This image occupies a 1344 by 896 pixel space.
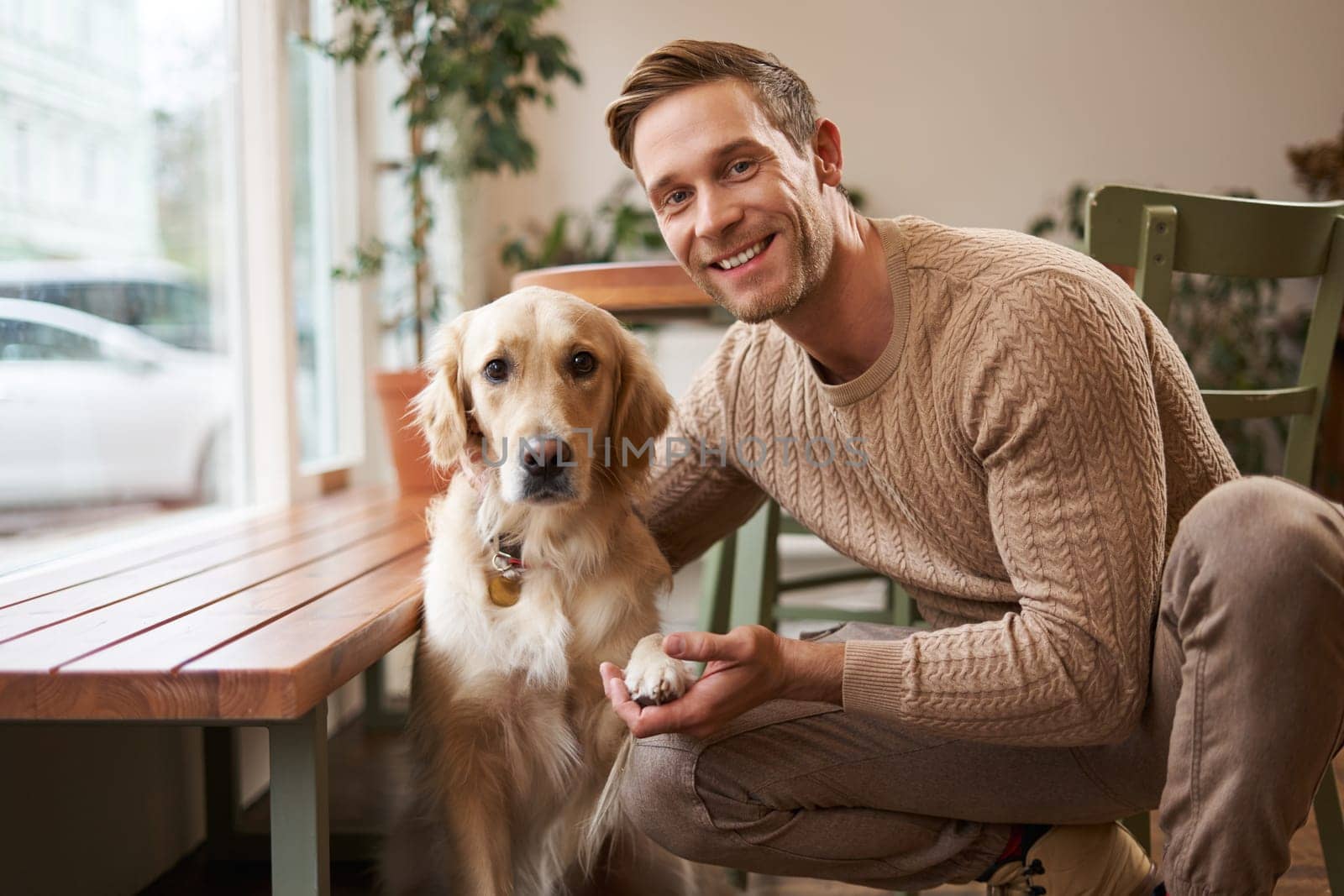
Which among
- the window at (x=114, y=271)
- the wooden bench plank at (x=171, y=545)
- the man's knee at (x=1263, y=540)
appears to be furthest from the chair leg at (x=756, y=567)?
the window at (x=114, y=271)

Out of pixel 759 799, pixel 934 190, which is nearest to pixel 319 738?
pixel 759 799

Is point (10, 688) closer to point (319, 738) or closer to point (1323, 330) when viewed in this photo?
point (319, 738)

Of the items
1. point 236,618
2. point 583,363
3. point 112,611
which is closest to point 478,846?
point 236,618

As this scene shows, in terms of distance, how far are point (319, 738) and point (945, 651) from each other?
0.71 metres

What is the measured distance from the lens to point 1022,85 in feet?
19.1

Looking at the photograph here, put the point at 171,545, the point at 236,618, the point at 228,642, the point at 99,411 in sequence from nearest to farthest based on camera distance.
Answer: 1. the point at 228,642
2. the point at 236,618
3. the point at 171,545
4. the point at 99,411

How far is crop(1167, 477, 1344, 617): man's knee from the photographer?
1.06 meters

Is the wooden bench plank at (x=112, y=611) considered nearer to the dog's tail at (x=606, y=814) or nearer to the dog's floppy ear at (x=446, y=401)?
the dog's floppy ear at (x=446, y=401)

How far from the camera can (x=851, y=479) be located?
4.84ft

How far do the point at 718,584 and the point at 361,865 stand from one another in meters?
0.93

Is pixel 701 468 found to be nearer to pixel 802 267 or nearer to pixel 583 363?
pixel 583 363

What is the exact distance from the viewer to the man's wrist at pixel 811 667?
126 centimetres

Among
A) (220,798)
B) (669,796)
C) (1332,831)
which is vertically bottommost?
(220,798)

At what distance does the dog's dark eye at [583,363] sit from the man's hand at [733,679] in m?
0.45
